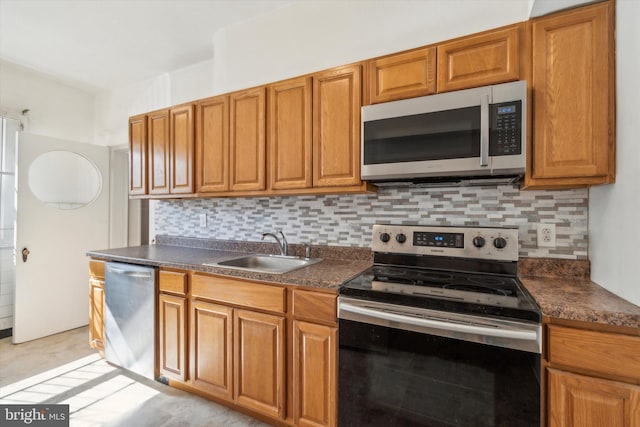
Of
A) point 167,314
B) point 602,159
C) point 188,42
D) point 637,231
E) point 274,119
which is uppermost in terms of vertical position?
point 188,42

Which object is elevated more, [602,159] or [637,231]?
[602,159]

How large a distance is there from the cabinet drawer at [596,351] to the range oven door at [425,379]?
0.30ft

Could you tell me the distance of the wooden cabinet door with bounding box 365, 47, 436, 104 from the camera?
5.03 feet

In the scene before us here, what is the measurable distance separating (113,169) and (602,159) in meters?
4.45

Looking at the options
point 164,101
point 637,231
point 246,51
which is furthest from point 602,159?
point 164,101

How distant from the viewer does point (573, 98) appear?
1280 millimetres

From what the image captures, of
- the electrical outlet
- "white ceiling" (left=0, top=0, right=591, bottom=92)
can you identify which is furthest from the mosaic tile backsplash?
"white ceiling" (left=0, top=0, right=591, bottom=92)

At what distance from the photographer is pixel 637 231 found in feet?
3.43

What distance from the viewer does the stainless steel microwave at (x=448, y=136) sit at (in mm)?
1339

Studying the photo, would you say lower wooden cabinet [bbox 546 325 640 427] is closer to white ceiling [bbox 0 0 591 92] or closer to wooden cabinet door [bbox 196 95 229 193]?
white ceiling [bbox 0 0 591 92]

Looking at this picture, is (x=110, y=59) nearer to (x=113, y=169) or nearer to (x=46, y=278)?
(x=113, y=169)

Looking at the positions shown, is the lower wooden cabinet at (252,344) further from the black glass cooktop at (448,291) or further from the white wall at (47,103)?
the white wall at (47,103)

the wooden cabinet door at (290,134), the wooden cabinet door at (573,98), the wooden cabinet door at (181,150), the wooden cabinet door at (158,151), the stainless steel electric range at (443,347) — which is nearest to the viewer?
the stainless steel electric range at (443,347)

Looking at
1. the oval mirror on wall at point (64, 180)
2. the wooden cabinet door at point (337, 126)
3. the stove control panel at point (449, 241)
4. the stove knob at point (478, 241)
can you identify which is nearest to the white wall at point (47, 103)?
the oval mirror on wall at point (64, 180)
